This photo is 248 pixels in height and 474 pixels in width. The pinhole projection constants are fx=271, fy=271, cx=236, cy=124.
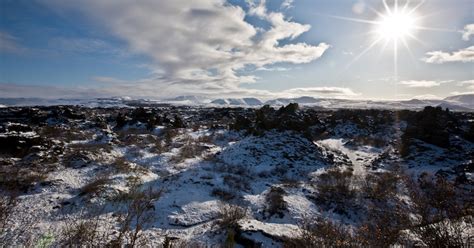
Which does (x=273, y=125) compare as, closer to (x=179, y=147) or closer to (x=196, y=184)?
(x=179, y=147)

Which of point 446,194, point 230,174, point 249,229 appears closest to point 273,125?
point 230,174

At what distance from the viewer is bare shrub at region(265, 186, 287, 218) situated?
12.2 m

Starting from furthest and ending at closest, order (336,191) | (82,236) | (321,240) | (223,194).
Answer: (336,191) → (223,194) → (321,240) → (82,236)

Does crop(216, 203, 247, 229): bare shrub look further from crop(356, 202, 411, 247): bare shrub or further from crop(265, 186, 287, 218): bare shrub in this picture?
crop(356, 202, 411, 247): bare shrub

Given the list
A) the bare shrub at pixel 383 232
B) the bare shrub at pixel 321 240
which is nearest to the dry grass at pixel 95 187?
the bare shrub at pixel 321 240

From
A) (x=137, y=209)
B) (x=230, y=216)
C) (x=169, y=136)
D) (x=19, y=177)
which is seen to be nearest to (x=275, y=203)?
(x=230, y=216)

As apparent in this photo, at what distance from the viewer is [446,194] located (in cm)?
707

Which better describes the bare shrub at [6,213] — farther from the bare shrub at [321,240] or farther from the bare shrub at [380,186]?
the bare shrub at [380,186]

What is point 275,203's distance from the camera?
41.9ft

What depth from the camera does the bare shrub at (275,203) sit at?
481 inches

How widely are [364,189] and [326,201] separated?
309 centimetres

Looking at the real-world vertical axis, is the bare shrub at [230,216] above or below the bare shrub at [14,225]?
below

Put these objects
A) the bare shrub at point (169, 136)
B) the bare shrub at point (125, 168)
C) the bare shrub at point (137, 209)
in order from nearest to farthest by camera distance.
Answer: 1. the bare shrub at point (137, 209)
2. the bare shrub at point (125, 168)
3. the bare shrub at point (169, 136)

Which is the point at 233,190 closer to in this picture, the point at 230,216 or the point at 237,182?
the point at 237,182
